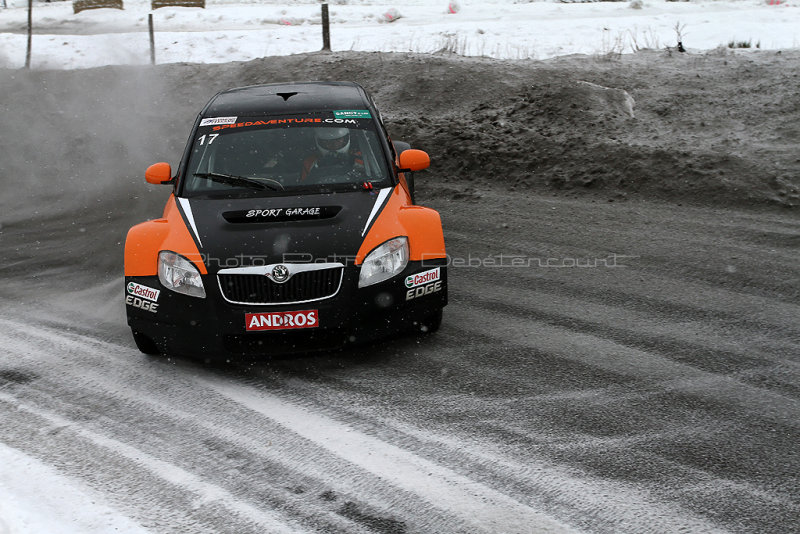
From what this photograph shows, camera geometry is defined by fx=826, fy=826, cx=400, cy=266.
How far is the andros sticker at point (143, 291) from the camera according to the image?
5242 millimetres

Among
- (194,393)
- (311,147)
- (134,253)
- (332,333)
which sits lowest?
(194,393)

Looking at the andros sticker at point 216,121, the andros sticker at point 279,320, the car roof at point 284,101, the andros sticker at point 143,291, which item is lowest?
the andros sticker at point 279,320

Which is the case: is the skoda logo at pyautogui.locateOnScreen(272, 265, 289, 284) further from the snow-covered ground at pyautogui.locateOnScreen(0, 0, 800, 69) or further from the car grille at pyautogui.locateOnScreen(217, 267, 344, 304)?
the snow-covered ground at pyautogui.locateOnScreen(0, 0, 800, 69)

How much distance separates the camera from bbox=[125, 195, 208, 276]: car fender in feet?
17.2

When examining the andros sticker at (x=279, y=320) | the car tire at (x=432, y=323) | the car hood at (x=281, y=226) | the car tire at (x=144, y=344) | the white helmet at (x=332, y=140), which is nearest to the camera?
the andros sticker at (x=279, y=320)

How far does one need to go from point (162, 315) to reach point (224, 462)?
4.78ft

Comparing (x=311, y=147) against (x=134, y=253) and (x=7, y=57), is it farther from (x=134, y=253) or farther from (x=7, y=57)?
(x=7, y=57)

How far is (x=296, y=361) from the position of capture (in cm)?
546

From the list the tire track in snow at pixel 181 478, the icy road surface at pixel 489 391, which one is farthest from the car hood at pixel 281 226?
the tire track in snow at pixel 181 478

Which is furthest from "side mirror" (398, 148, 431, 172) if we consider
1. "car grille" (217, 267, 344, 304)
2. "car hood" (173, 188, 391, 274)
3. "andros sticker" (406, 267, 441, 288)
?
"car grille" (217, 267, 344, 304)

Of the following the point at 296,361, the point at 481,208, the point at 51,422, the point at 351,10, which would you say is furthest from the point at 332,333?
the point at 351,10

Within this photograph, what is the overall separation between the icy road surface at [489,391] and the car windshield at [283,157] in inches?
49.6

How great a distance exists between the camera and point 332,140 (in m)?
6.36

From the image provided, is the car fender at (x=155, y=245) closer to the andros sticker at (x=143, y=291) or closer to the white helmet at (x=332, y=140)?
the andros sticker at (x=143, y=291)
